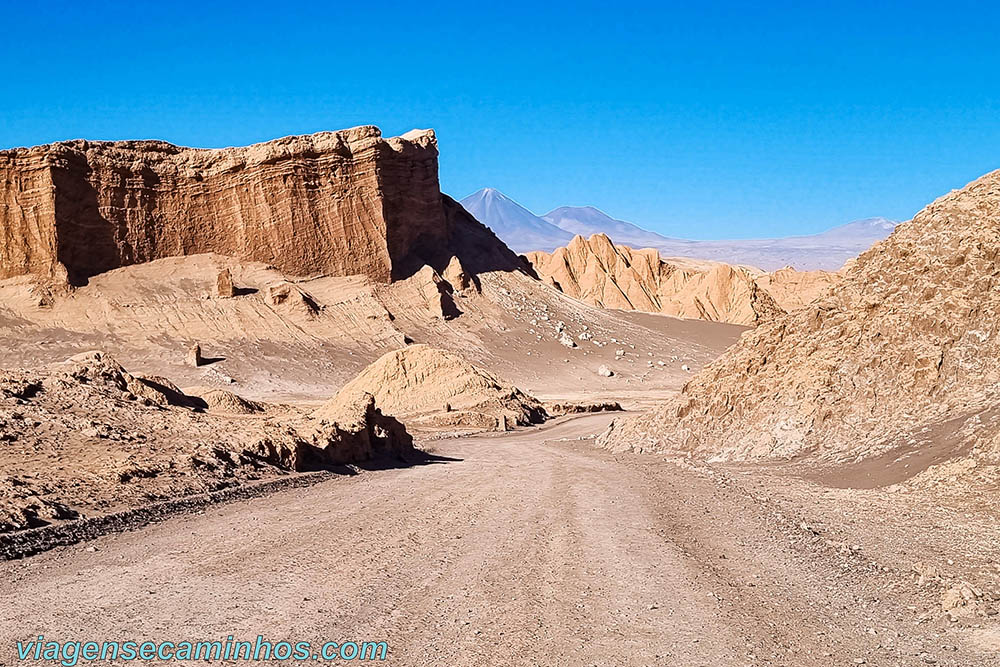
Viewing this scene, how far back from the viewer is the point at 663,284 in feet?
344

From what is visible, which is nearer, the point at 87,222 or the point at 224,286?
the point at 87,222

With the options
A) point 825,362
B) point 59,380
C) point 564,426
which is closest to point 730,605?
point 825,362

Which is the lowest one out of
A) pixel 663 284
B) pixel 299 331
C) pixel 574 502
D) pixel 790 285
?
pixel 574 502

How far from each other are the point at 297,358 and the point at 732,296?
58093 millimetres

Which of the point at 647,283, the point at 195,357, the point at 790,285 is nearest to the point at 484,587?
the point at 195,357

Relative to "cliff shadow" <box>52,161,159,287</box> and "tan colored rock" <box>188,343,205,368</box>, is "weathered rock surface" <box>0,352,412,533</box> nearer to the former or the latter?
"tan colored rock" <box>188,343,205,368</box>

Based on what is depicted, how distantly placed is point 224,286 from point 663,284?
209 feet

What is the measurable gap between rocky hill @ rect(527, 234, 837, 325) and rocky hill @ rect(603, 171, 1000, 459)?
69.4 metres

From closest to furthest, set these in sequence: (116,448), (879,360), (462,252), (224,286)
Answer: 1. (116,448)
2. (879,360)
3. (224,286)
4. (462,252)

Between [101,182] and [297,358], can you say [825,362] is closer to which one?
[297,358]

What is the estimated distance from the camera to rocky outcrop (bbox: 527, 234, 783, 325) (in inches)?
3681

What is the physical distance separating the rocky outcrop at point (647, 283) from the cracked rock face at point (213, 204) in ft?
111

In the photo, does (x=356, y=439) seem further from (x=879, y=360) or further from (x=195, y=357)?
(x=195, y=357)

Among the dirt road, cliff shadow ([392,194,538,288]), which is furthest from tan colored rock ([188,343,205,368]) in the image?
the dirt road
